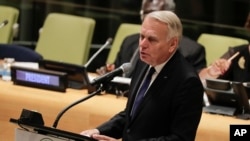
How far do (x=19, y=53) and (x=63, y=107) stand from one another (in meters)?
1.53

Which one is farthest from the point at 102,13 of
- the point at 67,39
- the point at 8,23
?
the point at 67,39

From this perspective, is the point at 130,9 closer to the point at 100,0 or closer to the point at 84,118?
the point at 100,0

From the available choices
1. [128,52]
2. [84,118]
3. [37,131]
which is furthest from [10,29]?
[37,131]

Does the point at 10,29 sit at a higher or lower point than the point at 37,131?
lower

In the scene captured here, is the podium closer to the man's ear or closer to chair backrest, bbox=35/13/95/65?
the man's ear

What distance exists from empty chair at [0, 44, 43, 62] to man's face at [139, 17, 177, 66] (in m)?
2.51

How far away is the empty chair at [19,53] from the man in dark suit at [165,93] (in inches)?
94.4

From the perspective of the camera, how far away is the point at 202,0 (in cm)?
804

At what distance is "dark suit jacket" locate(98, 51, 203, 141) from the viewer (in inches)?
119

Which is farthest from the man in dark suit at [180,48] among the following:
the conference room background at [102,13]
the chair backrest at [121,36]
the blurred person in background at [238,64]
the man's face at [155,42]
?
the conference room background at [102,13]

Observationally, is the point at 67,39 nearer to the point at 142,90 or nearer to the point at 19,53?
the point at 19,53

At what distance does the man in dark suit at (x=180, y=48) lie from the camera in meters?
5.00

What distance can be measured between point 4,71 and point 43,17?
3.91m

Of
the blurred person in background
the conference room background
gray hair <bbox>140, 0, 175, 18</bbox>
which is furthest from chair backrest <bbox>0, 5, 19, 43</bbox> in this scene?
the blurred person in background
